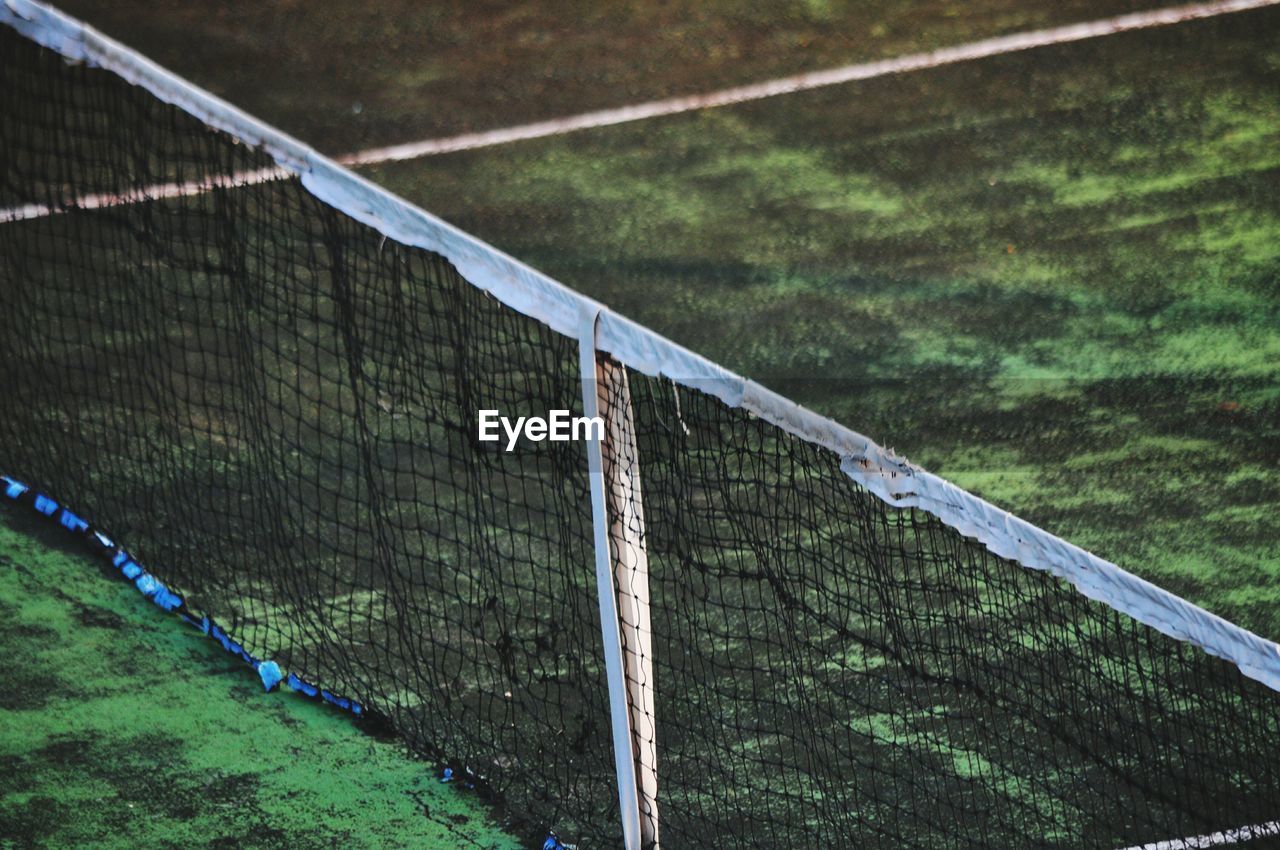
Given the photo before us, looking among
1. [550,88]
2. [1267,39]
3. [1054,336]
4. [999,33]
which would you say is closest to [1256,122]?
[1267,39]

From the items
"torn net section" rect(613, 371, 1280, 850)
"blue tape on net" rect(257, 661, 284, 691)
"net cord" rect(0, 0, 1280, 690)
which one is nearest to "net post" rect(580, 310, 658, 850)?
"net cord" rect(0, 0, 1280, 690)

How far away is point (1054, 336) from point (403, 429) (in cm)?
282

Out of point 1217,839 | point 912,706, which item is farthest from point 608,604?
point 1217,839

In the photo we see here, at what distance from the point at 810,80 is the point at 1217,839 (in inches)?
187

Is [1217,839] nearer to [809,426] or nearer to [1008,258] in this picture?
[809,426]

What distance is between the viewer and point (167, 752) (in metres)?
4.27

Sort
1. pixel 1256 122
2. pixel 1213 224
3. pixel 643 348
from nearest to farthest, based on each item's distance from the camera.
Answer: pixel 643 348 < pixel 1213 224 < pixel 1256 122

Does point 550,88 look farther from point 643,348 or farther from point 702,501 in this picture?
point 643,348

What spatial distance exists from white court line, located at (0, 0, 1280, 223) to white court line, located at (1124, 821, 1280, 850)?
4.67m

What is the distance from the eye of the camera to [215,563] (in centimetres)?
518

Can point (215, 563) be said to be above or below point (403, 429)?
below

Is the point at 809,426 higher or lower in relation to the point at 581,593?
lower

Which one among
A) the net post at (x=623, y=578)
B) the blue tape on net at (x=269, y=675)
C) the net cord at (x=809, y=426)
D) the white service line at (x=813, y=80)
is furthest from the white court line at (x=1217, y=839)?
the white service line at (x=813, y=80)

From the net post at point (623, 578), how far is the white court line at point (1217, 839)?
151cm
